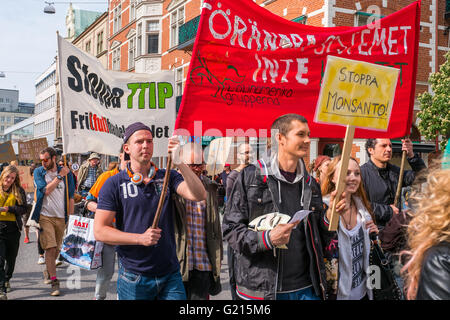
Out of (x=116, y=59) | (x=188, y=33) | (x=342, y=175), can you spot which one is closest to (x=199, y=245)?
(x=342, y=175)

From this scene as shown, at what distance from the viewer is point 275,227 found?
9.51 ft

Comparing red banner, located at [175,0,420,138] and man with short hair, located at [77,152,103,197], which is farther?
man with short hair, located at [77,152,103,197]

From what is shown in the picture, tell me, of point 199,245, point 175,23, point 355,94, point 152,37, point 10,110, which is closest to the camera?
point 355,94

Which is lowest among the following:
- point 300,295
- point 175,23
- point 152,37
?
point 300,295

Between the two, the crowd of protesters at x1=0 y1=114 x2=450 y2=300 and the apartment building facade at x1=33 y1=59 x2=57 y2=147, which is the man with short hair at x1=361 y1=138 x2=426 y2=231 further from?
the apartment building facade at x1=33 y1=59 x2=57 y2=147

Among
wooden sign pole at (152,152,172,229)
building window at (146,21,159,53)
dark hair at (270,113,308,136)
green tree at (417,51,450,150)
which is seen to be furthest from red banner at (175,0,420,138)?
building window at (146,21,159,53)

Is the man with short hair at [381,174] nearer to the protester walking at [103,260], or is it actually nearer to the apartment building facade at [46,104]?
the protester walking at [103,260]

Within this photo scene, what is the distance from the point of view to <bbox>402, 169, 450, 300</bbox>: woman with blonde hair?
5.35ft

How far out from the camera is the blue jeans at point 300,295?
3000mm

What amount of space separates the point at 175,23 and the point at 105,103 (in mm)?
24812

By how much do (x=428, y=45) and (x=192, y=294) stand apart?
16055 mm

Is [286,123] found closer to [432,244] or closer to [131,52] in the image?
[432,244]

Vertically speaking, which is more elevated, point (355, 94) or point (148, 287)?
point (355, 94)
